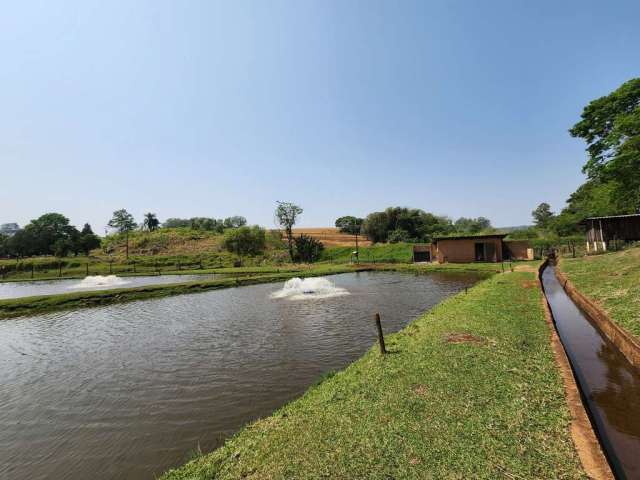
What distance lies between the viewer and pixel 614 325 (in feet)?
38.4

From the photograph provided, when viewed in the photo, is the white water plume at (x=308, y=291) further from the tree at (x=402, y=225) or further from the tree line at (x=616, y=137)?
the tree at (x=402, y=225)

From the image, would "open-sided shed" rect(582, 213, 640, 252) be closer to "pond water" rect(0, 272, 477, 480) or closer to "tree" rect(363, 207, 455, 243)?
"pond water" rect(0, 272, 477, 480)

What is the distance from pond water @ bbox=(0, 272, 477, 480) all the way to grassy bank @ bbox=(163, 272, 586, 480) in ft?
5.90

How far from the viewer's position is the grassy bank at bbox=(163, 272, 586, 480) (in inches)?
198

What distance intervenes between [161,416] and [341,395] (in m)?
5.22

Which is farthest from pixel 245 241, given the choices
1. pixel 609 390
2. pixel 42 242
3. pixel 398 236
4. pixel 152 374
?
pixel 609 390

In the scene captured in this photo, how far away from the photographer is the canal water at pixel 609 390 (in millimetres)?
5781

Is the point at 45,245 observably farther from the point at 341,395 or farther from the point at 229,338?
the point at 341,395

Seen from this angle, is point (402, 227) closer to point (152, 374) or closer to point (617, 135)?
point (617, 135)

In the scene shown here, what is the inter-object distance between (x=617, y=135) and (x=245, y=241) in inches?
2735

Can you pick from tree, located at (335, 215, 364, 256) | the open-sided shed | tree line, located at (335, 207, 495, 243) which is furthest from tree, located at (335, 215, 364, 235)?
the open-sided shed

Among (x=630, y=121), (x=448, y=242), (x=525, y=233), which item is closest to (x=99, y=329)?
(x=630, y=121)

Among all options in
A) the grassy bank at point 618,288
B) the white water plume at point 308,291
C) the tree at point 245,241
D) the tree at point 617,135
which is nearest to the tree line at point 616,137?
the tree at point 617,135

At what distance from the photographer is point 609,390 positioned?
8203 mm
